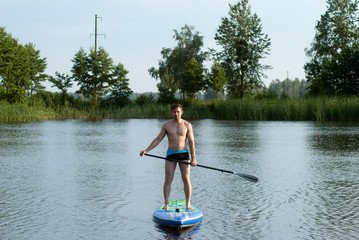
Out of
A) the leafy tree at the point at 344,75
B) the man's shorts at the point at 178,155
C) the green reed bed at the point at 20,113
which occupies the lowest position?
the man's shorts at the point at 178,155

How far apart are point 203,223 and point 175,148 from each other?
1068 mm

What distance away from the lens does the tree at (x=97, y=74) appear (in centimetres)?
6097

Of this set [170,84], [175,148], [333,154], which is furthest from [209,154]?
[170,84]

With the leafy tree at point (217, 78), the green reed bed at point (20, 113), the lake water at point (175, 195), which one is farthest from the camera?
the leafy tree at point (217, 78)

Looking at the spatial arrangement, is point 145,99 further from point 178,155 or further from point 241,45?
point 178,155

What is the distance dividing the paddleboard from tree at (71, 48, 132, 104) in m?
54.0

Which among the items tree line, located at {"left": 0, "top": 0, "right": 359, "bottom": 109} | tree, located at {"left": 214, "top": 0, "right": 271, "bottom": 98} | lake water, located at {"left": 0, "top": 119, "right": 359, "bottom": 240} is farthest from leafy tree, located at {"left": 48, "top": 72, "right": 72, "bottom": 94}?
lake water, located at {"left": 0, "top": 119, "right": 359, "bottom": 240}

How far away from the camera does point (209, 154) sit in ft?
51.0

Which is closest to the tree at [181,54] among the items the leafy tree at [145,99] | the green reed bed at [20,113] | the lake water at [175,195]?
the leafy tree at [145,99]

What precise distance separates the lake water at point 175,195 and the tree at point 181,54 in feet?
244

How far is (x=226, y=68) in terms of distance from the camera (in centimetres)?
7125

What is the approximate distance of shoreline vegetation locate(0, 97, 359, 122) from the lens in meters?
38.2

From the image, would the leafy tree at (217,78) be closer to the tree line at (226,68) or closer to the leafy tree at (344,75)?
the tree line at (226,68)

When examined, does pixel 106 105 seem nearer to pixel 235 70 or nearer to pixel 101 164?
pixel 235 70
